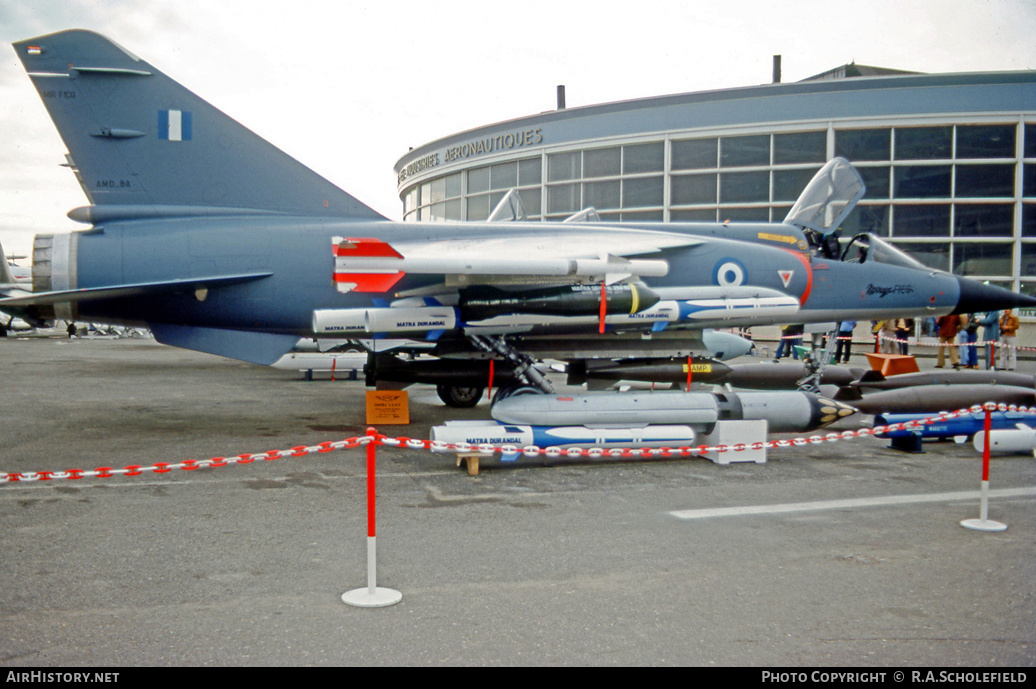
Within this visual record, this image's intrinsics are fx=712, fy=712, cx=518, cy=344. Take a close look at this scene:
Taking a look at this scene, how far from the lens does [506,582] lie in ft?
13.4

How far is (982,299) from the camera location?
34.8ft

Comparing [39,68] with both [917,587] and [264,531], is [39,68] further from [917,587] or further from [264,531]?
[917,587]

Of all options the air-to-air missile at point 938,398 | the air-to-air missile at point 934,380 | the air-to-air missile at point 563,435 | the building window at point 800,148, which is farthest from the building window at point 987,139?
the air-to-air missile at point 563,435

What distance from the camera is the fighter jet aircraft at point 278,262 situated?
26.6 feet

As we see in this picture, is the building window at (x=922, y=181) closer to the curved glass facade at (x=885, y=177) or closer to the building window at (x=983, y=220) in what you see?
the curved glass facade at (x=885, y=177)

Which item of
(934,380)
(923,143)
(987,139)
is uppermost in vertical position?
(987,139)

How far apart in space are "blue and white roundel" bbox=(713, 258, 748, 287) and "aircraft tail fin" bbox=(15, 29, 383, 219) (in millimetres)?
5732

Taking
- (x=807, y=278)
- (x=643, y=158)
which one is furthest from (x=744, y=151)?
(x=807, y=278)

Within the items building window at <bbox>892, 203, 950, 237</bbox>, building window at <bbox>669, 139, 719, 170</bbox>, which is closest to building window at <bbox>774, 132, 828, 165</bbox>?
building window at <bbox>669, 139, 719, 170</bbox>

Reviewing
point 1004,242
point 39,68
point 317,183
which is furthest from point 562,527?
point 1004,242

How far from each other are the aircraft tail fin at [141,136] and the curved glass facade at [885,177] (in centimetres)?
2174

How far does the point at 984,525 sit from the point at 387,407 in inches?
269

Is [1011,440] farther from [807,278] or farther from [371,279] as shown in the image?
[371,279]

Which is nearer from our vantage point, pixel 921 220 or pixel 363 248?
pixel 363 248
